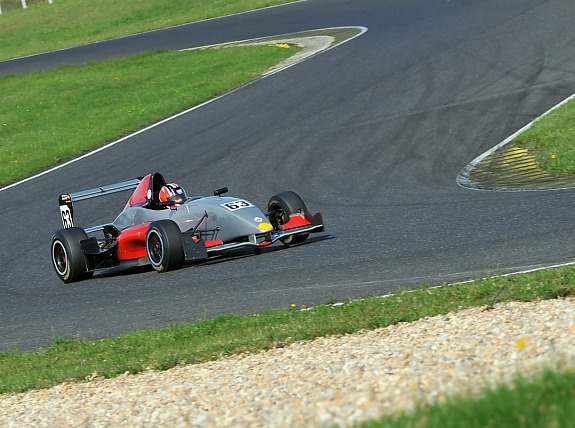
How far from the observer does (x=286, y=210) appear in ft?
42.7

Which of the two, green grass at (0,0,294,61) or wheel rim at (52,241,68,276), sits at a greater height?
green grass at (0,0,294,61)

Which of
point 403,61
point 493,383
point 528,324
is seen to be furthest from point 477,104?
point 493,383

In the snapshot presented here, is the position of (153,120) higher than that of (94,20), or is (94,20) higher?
(94,20)

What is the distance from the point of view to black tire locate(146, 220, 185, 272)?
12.1m

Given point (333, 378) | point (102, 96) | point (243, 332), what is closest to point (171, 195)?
point (243, 332)

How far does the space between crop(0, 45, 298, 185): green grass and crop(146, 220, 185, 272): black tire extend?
30.1ft

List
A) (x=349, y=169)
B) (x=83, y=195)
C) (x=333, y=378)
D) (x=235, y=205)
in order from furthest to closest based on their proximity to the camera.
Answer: (x=349, y=169), (x=83, y=195), (x=235, y=205), (x=333, y=378)

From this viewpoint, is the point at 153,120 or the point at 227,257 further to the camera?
the point at 153,120

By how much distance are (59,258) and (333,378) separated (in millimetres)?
7719

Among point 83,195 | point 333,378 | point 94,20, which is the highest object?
point 94,20

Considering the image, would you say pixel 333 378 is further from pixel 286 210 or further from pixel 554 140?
pixel 554 140

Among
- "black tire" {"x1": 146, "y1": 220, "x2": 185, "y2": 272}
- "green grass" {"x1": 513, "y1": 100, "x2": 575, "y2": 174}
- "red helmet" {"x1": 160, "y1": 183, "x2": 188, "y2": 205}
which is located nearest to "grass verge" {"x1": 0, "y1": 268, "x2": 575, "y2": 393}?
"black tire" {"x1": 146, "y1": 220, "x2": 185, "y2": 272}

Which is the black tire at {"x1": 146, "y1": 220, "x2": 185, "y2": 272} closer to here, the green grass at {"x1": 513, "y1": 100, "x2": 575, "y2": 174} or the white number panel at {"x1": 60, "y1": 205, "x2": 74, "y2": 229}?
the white number panel at {"x1": 60, "y1": 205, "x2": 74, "y2": 229}

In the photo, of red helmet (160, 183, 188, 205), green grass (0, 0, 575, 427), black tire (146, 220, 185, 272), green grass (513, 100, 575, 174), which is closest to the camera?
green grass (0, 0, 575, 427)
